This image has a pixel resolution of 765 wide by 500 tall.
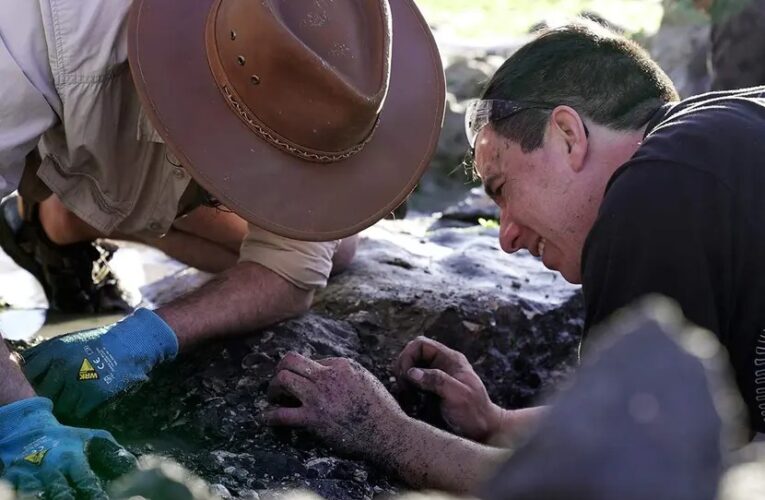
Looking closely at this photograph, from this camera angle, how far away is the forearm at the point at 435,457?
2641mm

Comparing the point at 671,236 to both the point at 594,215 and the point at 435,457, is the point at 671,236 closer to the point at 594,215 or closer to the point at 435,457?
the point at 594,215

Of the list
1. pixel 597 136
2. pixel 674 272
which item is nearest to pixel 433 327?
pixel 597 136

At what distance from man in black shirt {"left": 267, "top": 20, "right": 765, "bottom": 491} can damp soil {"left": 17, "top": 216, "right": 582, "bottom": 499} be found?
0.12 meters

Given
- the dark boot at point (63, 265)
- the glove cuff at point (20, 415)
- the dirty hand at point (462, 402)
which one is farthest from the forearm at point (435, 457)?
the dark boot at point (63, 265)

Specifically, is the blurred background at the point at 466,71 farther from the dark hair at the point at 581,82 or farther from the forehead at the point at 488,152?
the forehead at the point at 488,152

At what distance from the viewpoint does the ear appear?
8.54 feet

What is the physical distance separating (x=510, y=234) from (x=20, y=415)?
1.29 m

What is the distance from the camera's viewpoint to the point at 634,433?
3.12ft

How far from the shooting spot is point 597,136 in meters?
2.62

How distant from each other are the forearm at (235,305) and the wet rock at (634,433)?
2.29 meters

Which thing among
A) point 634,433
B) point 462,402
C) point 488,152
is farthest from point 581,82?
point 634,433

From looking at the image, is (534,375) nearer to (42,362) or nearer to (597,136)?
(597,136)

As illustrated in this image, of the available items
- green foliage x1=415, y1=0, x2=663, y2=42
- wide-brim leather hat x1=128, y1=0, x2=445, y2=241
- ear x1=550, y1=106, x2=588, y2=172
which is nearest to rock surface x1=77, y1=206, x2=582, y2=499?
wide-brim leather hat x1=128, y1=0, x2=445, y2=241

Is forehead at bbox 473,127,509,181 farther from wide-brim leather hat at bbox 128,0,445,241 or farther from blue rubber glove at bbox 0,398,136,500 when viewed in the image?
blue rubber glove at bbox 0,398,136,500
